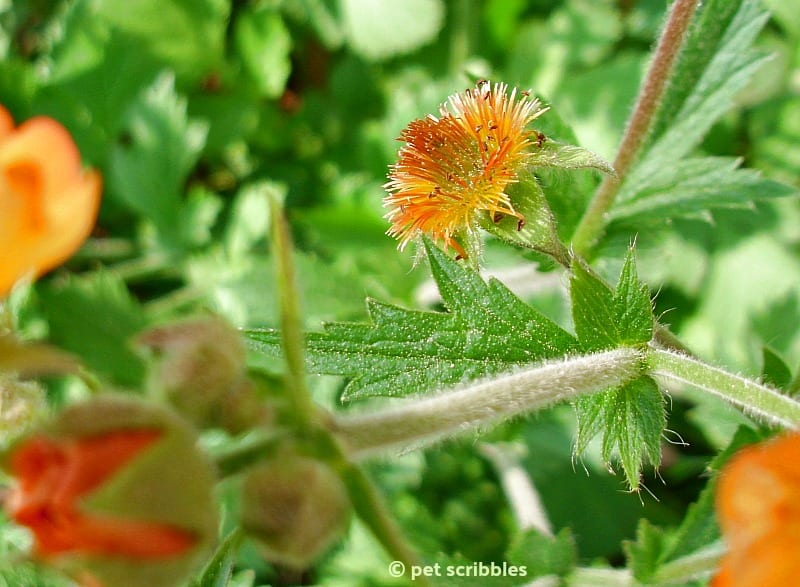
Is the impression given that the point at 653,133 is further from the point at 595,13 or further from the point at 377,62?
the point at 377,62

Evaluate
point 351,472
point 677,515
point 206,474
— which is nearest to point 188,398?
point 206,474

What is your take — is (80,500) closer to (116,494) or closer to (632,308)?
(116,494)

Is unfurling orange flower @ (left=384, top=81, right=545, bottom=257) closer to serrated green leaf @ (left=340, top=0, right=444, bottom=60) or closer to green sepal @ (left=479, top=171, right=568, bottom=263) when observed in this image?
green sepal @ (left=479, top=171, right=568, bottom=263)

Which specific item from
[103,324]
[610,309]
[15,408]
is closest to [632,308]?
[610,309]

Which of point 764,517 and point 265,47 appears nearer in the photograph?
point 764,517

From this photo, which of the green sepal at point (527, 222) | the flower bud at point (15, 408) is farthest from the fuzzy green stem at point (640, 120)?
the flower bud at point (15, 408)

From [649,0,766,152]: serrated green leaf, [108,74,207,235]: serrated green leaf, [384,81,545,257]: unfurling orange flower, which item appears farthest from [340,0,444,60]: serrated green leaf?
[384,81,545,257]: unfurling orange flower
